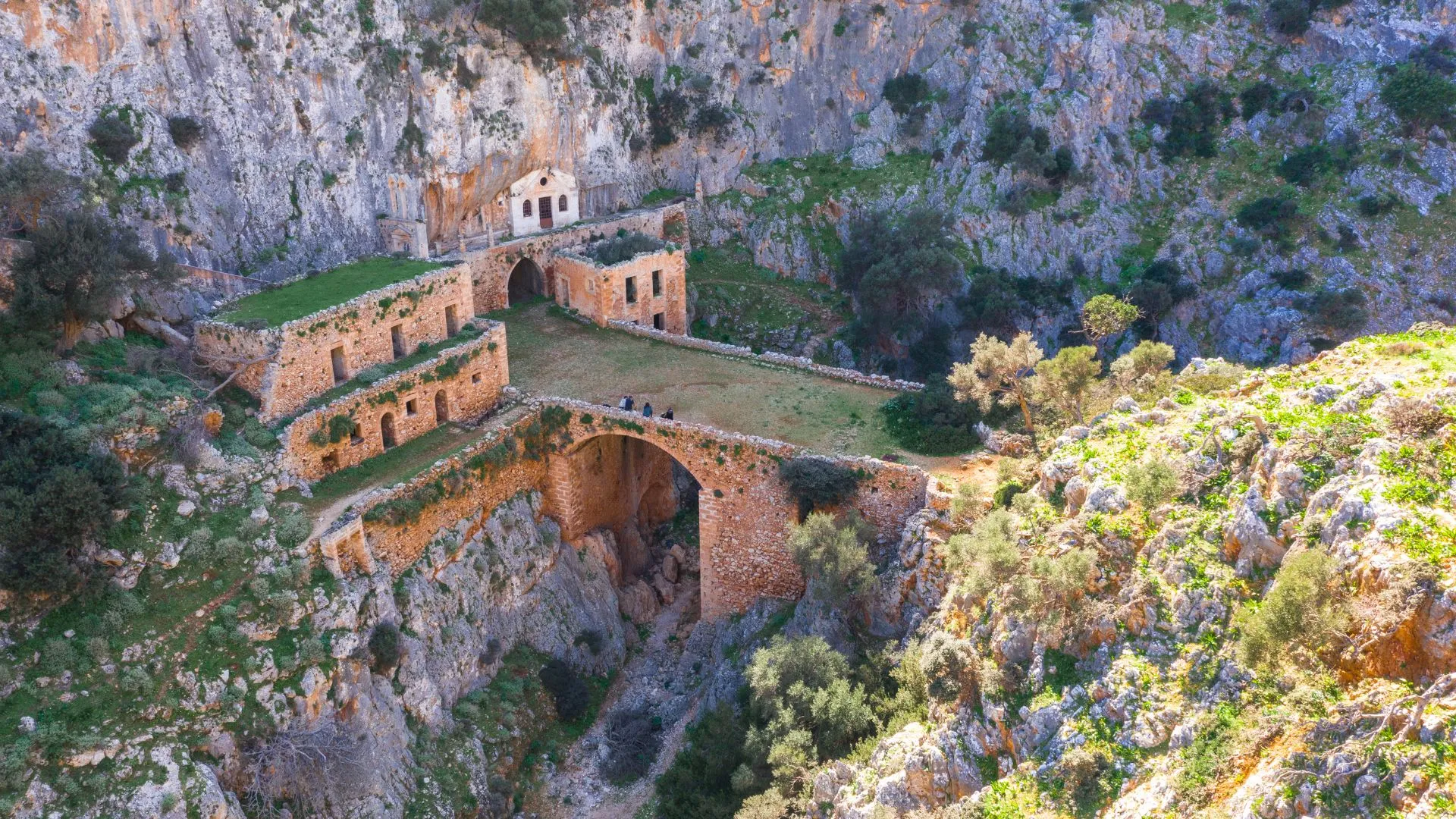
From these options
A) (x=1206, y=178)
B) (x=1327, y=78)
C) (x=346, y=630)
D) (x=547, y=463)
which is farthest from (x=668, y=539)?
(x=1327, y=78)

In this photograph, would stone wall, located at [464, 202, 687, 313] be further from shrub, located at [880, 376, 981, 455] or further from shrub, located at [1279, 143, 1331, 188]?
shrub, located at [1279, 143, 1331, 188]

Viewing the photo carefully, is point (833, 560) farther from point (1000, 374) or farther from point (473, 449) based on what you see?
point (473, 449)

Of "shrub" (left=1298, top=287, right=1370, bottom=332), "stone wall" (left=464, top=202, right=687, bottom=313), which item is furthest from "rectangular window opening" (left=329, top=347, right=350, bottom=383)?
"shrub" (left=1298, top=287, right=1370, bottom=332)

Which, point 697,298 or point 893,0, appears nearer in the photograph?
point 697,298

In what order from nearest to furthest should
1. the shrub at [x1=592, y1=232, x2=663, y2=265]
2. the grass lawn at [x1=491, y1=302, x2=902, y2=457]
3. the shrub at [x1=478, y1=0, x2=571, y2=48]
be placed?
the grass lawn at [x1=491, y1=302, x2=902, y2=457], the shrub at [x1=592, y1=232, x2=663, y2=265], the shrub at [x1=478, y1=0, x2=571, y2=48]

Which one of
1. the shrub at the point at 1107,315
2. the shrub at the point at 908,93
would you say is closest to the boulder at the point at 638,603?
the shrub at the point at 1107,315

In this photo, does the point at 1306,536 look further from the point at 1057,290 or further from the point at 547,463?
the point at 1057,290

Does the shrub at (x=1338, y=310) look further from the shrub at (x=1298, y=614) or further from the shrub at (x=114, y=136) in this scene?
the shrub at (x=114, y=136)
